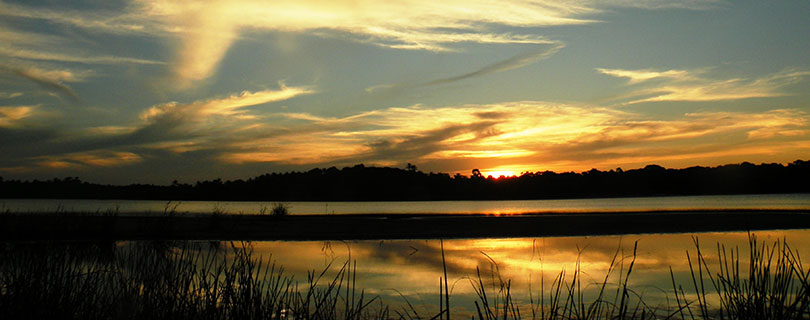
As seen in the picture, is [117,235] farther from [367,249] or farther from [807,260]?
[807,260]

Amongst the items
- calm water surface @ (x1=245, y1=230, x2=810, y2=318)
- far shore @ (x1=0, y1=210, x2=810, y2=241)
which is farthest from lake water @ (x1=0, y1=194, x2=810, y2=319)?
far shore @ (x1=0, y1=210, x2=810, y2=241)

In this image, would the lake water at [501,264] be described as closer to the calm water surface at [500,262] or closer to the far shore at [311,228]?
the calm water surface at [500,262]

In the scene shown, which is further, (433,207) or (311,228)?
(433,207)

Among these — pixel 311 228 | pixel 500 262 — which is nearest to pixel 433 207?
pixel 311 228

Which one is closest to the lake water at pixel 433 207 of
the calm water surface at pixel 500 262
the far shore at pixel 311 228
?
the far shore at pixel 311 228

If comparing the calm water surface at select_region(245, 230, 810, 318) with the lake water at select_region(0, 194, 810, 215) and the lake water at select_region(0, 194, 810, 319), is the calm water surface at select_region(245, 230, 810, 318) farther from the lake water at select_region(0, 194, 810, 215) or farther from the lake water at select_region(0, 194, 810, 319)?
the lake water at select_region(0, 194, 810, 215)

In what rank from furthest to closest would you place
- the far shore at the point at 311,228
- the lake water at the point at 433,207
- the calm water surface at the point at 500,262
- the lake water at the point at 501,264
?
the lake water at the point at 433,207 → the far shore at the point at 311,228 → the calm water surface at the point at 500,262 → the lake water at the point at 501,264

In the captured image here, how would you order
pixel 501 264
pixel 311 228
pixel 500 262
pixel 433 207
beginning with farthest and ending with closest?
pixel 433 207 → pixel 311 228 → pixel 500 262 → pixel 501 264

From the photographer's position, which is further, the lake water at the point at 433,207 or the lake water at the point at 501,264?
the lake water at the point at 433,207

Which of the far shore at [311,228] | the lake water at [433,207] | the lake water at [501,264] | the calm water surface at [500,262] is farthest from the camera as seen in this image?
the lake water at [433,207]

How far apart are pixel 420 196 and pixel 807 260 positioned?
382ft

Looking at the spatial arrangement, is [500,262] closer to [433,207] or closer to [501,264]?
[501,264]

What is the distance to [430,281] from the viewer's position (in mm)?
13898

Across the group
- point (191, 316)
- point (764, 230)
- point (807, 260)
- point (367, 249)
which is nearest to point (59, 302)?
point (191, 316)
